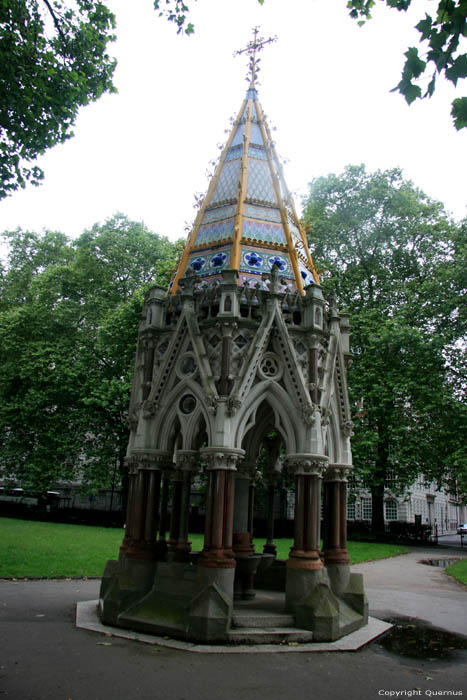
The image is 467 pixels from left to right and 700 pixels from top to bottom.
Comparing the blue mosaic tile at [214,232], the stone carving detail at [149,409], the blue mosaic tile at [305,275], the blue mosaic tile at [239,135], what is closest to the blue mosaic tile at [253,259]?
the blue mosaic tile at [214,232]

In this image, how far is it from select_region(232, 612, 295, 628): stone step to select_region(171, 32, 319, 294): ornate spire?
18.9ft

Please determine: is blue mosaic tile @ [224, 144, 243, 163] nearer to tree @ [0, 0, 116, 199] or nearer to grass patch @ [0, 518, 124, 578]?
tree @ [0, 0, 116, 199]

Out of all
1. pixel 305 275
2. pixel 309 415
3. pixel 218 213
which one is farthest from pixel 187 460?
pixel 218 213

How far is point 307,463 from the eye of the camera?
31.6ft

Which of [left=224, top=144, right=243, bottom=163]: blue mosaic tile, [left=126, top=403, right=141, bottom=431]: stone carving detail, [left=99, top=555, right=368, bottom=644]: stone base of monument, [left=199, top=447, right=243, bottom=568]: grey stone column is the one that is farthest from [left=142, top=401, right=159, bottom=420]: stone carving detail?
[left=224, top=144, right=243, bottom=163]: blue mosaic tile

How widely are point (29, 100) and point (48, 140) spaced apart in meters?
1.07

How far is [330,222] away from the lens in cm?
3203

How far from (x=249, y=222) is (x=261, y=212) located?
48 cm

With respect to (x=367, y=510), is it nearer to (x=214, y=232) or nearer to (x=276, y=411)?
(x=214, y=232)

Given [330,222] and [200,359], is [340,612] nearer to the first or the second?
[200,359]

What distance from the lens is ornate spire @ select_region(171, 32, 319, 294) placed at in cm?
1139

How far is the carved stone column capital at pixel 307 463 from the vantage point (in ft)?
31.5

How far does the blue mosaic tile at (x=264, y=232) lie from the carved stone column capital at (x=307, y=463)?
182 inches

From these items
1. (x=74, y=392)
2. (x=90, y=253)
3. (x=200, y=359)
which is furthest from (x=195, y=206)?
(x=90, y=253)
